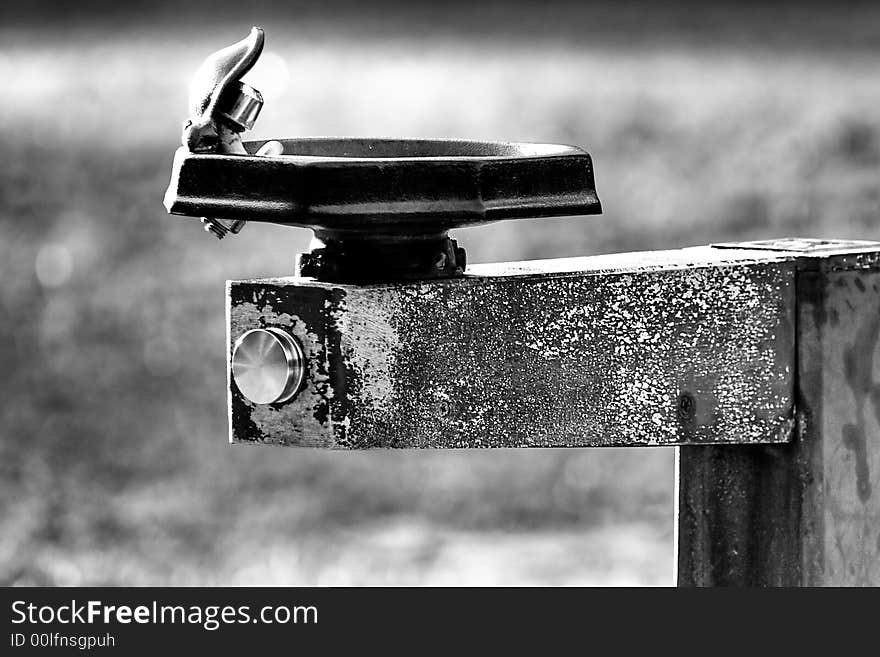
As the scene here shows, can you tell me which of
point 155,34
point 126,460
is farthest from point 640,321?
point 155,34

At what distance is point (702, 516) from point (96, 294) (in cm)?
260

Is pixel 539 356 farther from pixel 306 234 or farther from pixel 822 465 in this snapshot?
pixel 306 234

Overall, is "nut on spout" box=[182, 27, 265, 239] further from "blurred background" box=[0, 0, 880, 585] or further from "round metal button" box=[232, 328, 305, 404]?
"blurred background" box=[0, 0, 880, 585]

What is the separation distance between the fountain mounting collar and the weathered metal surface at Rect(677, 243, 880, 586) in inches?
6.9

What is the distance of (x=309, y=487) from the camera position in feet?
10.5

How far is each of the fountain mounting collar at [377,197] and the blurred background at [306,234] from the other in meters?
2.12

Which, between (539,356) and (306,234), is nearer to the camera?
(539,356)

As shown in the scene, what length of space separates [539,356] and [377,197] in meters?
0.15

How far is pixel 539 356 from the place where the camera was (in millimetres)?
839

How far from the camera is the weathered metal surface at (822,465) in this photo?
87 cm

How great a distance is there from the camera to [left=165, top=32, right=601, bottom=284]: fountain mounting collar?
0.80 m

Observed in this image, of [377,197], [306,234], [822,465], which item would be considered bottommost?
[822,465]

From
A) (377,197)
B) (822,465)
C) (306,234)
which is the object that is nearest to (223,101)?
(377,197)

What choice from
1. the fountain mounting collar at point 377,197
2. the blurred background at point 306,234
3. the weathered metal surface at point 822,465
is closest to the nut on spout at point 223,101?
the fountain mounting collar at point 377,197
